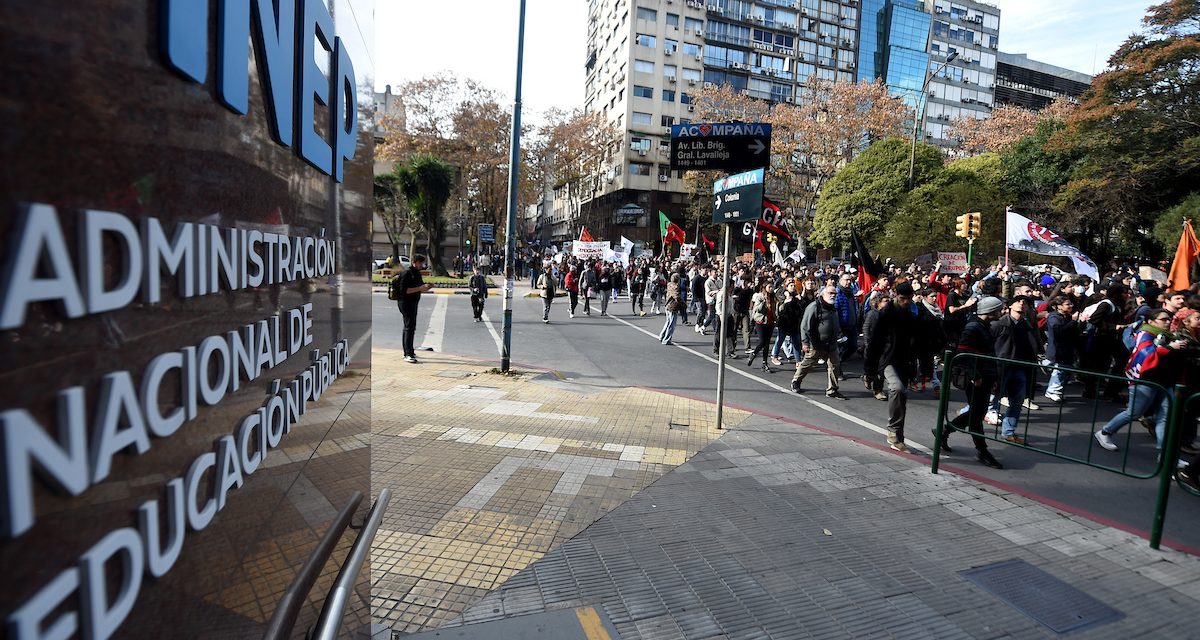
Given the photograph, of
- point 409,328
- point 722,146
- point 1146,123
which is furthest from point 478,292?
point 1146,123

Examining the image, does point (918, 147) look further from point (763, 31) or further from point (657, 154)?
point (763, 31)

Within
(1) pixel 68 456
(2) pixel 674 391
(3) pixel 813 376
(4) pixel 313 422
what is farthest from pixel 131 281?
(3) pixel 813 376

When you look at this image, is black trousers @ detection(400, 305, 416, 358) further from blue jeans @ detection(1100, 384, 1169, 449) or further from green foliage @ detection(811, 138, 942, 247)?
green foliage @ detection(811, 138, 942, 247)

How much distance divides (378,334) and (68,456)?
13.6 meters

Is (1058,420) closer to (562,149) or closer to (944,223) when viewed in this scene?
(944,223)

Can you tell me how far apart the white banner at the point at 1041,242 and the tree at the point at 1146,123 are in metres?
11.9

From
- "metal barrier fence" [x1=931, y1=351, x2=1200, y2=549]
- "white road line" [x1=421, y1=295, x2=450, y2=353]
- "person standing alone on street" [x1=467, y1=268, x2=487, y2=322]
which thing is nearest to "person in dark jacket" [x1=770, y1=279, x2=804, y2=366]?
"metal barrier fence" [x1=931, y1=351, x2=1200, y2=549]

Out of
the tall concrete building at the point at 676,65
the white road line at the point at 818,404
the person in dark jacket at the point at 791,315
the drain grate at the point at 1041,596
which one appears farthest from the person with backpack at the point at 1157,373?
the tall concrete building at the point at 676,65

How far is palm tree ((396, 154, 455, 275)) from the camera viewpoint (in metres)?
34.9

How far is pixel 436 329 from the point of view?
15555mm

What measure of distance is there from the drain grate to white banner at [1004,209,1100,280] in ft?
40.7

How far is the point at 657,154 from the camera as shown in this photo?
195 feet

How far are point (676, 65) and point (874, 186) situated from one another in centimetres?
2833

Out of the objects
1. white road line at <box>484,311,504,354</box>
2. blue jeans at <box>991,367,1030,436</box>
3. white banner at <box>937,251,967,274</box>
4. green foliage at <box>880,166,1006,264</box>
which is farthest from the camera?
green foliage at <box>880,166,1006,264</box>
